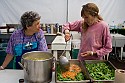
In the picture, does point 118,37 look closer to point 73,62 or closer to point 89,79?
point 73,62

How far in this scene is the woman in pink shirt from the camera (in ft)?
5.97

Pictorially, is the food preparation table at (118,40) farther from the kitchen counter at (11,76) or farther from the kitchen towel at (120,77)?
the kitchen towel at (120,77)

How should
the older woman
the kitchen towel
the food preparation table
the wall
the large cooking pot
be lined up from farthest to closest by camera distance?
the wall, the food preparation table, the older woman, the large cooking pot, the kitchen towel

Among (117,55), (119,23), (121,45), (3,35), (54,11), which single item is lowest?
(117,55)

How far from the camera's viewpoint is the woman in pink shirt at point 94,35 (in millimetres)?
1820

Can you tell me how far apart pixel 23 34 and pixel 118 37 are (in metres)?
3.12

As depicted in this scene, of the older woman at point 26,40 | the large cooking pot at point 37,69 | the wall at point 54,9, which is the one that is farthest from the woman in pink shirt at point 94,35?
the wall at point 54,9

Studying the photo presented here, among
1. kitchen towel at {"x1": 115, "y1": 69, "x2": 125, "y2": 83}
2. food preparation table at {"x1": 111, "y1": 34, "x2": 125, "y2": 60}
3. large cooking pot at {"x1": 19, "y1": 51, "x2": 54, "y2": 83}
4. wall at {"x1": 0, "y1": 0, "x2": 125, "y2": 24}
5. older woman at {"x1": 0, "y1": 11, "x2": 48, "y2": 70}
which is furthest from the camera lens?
wall at {"x1": 0, "y1": 0, "x2": 125, "y2": 24}

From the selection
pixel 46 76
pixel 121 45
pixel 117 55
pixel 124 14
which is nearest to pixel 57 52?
pixel 46 76

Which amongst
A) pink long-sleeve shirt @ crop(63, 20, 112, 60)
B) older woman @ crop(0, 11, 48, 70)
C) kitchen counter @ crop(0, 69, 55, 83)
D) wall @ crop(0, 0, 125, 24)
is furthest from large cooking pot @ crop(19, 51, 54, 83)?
wall @ crop(0, 0, 125, 24)

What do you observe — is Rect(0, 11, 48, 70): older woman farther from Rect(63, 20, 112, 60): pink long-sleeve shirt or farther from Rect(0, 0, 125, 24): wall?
Rect(0, 0, 125, 24): wall

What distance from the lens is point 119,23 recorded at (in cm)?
505

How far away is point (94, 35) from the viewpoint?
189cm

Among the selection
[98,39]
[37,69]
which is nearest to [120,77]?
[37,69]
